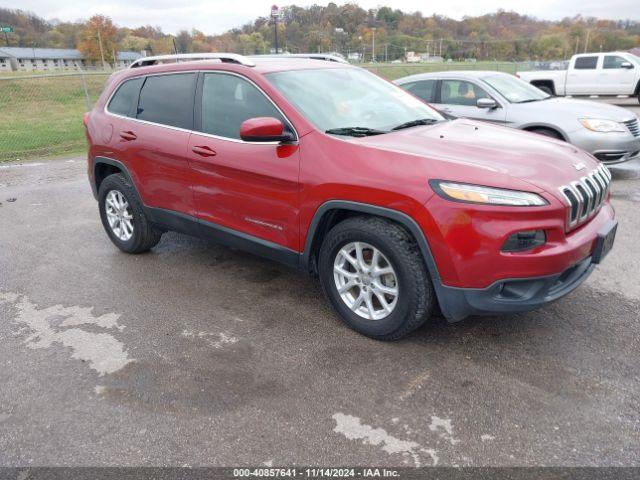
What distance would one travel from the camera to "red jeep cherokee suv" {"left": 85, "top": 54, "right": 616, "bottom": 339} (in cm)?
273

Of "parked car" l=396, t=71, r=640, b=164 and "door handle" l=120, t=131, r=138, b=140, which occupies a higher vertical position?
"door handle" l=120, t=131, r=138, b=140

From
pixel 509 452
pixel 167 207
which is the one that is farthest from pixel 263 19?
pixel 509 452

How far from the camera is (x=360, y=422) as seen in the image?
8.39ft

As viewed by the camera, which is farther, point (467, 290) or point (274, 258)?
point (274, 258)

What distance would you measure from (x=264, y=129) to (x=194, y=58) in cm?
158

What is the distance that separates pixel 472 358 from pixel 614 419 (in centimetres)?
80

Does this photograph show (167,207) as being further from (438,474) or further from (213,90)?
(438,474)

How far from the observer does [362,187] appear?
3020mm

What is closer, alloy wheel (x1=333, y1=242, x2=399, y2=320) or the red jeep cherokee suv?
the red jeep cherokee suv

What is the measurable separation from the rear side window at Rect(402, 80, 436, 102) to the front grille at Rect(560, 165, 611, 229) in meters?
5.17

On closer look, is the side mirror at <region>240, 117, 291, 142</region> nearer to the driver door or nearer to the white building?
the driver door

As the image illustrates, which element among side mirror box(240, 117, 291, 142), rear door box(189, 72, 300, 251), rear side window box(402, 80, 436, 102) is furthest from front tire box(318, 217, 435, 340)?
rear side window box(402, 80, 436, 102)

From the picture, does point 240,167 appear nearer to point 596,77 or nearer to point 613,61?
point 596,77

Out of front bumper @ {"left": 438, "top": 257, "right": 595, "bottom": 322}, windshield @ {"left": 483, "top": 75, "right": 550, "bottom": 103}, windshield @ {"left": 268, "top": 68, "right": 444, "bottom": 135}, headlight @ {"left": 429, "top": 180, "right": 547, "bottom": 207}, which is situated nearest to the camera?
headlight @ {"left": 429, "top": 180, "right": 547, "bottom": 207}
